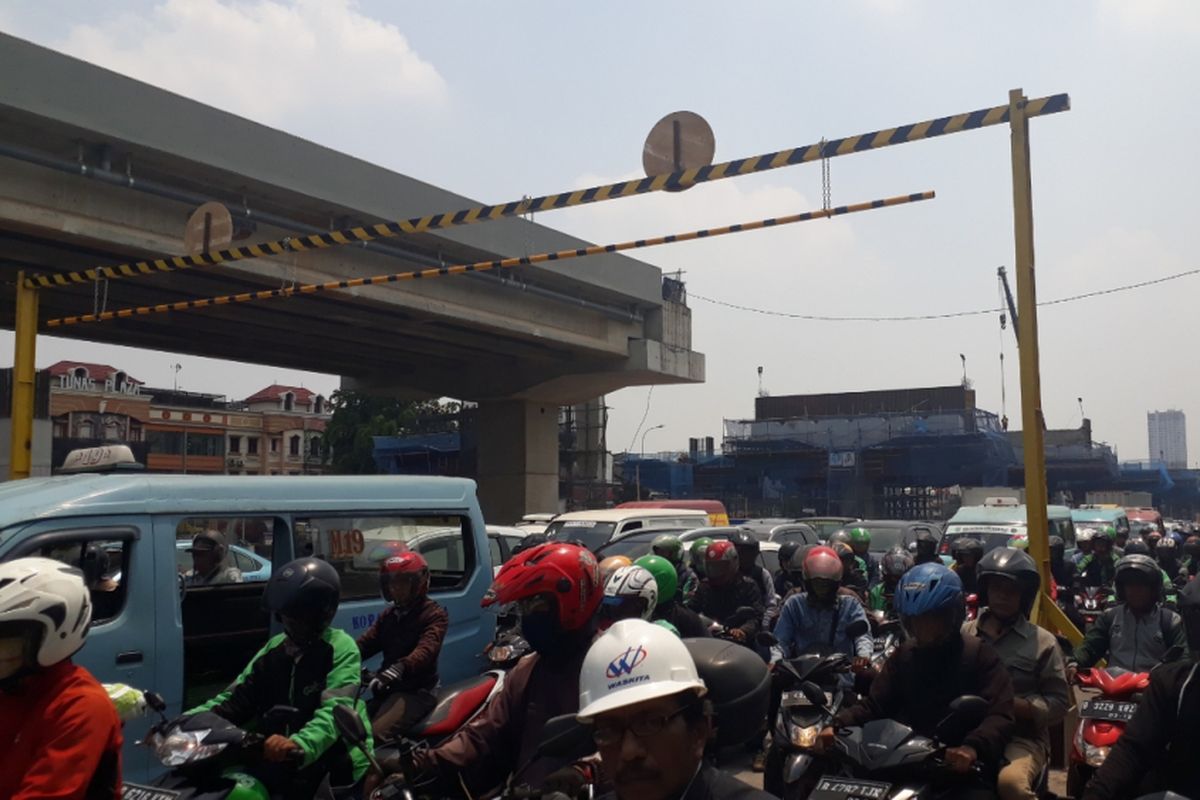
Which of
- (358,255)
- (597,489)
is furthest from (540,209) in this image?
(597,489)

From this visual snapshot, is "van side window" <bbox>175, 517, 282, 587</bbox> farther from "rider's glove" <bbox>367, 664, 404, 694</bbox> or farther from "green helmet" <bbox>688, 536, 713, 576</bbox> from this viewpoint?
"green helmet" <bbox>688, 536, 713, 576</bbox>

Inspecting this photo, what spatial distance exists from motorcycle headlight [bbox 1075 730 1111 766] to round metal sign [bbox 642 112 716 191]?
5187 millimetres

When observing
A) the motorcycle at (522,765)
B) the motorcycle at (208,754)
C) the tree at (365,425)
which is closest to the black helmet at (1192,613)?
the motorcycle at (522,765)

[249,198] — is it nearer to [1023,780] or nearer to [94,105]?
[94,105]

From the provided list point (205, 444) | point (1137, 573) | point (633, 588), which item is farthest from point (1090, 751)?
A: point (205, 444)

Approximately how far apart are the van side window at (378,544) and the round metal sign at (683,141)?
11.0 feet

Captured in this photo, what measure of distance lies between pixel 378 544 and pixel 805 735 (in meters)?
3.84

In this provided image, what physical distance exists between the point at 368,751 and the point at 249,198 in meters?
15.9

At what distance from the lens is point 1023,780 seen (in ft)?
14.7

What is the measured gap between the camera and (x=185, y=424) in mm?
67625

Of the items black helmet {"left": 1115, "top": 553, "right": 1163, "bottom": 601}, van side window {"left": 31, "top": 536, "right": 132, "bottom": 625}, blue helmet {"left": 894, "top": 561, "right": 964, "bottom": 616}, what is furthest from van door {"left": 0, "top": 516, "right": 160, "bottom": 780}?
black helmet {"left": 1115, "top": 553, "right": 1163, "bottom": 601}

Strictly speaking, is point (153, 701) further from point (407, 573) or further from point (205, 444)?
point (205, 444)

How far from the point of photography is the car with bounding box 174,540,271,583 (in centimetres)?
830

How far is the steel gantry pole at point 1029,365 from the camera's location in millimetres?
8305
